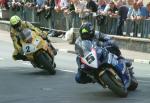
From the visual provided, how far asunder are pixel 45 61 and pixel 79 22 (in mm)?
10597

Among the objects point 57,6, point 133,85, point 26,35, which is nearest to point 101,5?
point 57,6

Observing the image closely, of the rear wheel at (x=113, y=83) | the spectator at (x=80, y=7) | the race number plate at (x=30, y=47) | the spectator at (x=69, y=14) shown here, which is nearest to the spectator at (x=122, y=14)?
the spectator at (x=80, y=7)

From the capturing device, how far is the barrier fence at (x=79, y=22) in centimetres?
2189

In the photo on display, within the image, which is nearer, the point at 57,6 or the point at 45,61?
the point at 45,61

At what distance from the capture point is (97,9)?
2356 centimetres

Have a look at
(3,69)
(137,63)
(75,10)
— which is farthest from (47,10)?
(3,69)

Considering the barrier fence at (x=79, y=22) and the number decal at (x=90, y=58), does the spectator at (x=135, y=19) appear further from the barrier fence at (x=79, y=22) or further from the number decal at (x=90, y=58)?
the number decal at (x=90, y=58)

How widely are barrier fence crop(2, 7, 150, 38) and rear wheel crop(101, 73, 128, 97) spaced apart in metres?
10.6

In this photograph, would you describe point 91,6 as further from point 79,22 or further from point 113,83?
point 113,83

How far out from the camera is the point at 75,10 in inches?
982

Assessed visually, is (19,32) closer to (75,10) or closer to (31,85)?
(31,85)

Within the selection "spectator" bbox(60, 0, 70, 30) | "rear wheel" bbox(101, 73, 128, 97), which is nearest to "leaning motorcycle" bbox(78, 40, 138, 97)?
"rear wheel" bbox(101, 73, 128, 97)

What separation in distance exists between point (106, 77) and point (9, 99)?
2.04 m

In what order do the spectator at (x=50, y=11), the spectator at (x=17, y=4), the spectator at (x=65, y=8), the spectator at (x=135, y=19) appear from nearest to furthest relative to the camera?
the spectator at (x=135, y=19), the spectator at (x=65, y=8), the spectator at (x=50, y=11), the spectator at (x=17, y=4)
